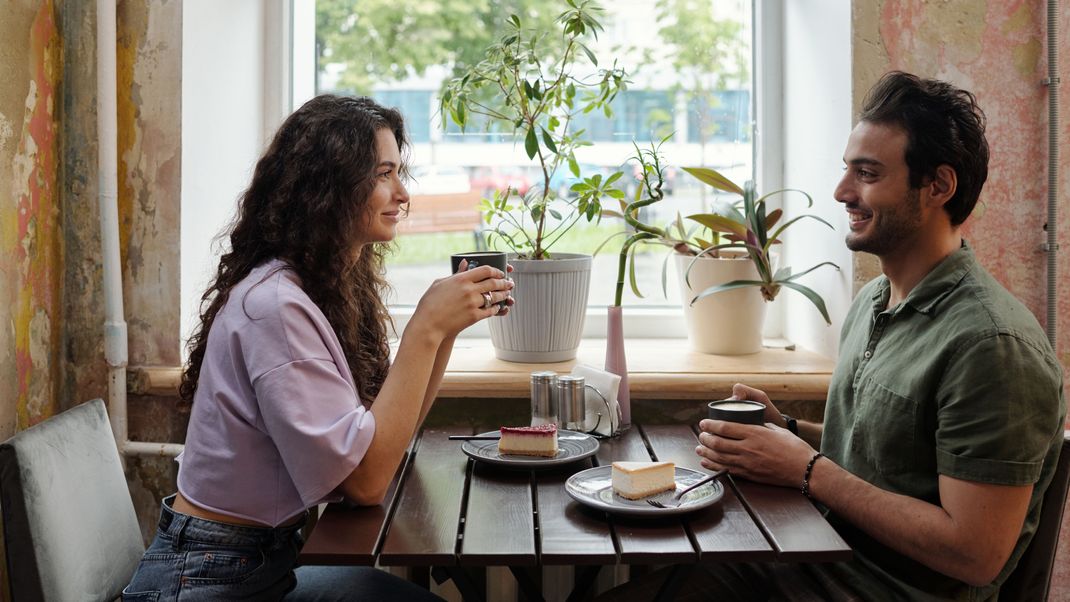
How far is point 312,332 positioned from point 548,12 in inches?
62.6

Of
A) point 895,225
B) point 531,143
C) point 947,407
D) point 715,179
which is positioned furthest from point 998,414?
point 531,143

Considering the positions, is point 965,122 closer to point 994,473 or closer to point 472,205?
point 994,473

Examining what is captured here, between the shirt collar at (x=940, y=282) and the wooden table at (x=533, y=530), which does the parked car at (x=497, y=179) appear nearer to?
the wooden table at (x=533, y=530)

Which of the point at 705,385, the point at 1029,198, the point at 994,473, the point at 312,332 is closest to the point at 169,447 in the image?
the point at 312,332

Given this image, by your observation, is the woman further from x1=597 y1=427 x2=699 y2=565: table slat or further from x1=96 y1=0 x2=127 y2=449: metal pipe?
x1=96 y1=0 x2=127 y2=449: metal pipe

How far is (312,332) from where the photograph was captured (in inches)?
58.8

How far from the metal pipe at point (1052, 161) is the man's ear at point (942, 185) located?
698 millimetres

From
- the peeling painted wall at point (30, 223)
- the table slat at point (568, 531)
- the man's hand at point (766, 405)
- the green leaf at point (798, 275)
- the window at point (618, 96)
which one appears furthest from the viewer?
Result: the window at point (618, 96)

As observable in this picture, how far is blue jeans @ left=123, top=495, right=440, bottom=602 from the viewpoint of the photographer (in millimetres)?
1487

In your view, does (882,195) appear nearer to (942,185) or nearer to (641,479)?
(942,185)

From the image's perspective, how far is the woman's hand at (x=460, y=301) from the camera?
162 centimetres

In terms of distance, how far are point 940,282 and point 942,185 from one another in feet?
0.58

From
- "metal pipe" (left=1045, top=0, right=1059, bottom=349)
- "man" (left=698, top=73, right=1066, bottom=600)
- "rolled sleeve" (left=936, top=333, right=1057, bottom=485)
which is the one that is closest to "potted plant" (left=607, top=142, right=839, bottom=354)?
"metal pipe" (left=1045, top=0, right=1059, bottom=349)

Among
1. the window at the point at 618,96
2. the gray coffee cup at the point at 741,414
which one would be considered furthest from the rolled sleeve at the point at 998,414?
the window at the point at 618,96
